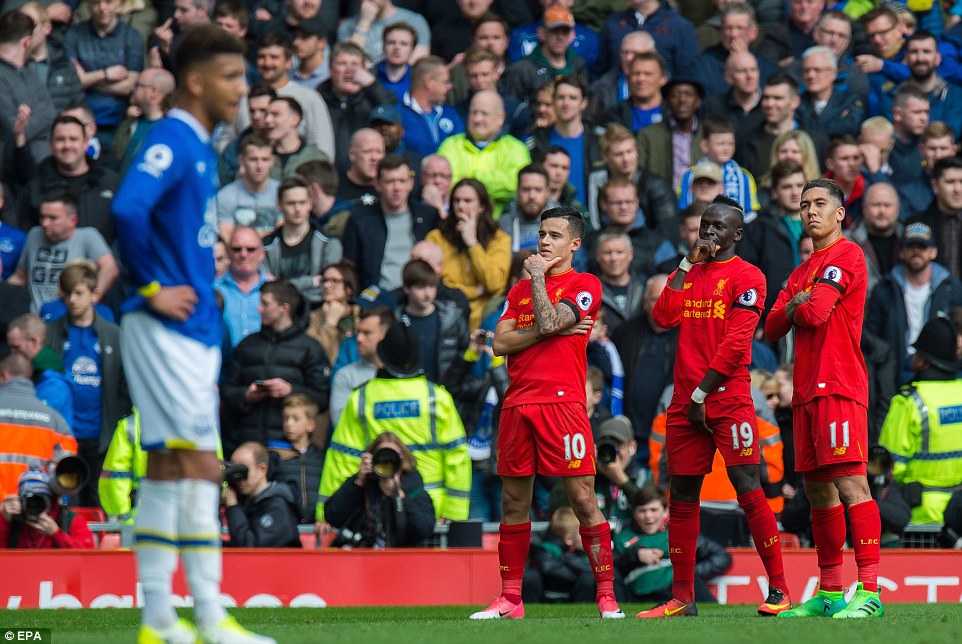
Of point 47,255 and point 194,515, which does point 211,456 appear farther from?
point 47,255

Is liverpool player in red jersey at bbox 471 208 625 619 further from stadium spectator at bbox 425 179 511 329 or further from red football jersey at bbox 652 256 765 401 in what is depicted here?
stadium spectator at bbox 425 179 511 329

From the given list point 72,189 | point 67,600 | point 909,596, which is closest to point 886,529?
point 909,596

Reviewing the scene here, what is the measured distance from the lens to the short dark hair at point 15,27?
15.0m

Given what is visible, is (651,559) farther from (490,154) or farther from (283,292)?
(490,154)

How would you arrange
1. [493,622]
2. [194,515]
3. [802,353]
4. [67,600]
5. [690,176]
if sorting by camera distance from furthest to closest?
[690,176] → [67,600] → [802,353] → [493,622] → [194,515]

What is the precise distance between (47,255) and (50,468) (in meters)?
2.72

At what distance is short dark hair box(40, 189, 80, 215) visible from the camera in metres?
13.5

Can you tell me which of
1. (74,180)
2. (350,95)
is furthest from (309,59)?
(74,180)

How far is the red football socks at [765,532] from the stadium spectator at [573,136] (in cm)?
642

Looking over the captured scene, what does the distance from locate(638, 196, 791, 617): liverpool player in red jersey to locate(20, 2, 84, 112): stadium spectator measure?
336 inches

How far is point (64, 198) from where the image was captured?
1355 cm

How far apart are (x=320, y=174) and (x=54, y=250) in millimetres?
2677

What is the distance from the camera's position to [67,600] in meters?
10.6

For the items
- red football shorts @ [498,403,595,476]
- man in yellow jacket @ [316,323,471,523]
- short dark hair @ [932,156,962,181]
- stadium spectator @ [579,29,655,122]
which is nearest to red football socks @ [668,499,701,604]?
red football shorts @ [498,403,595,476]
